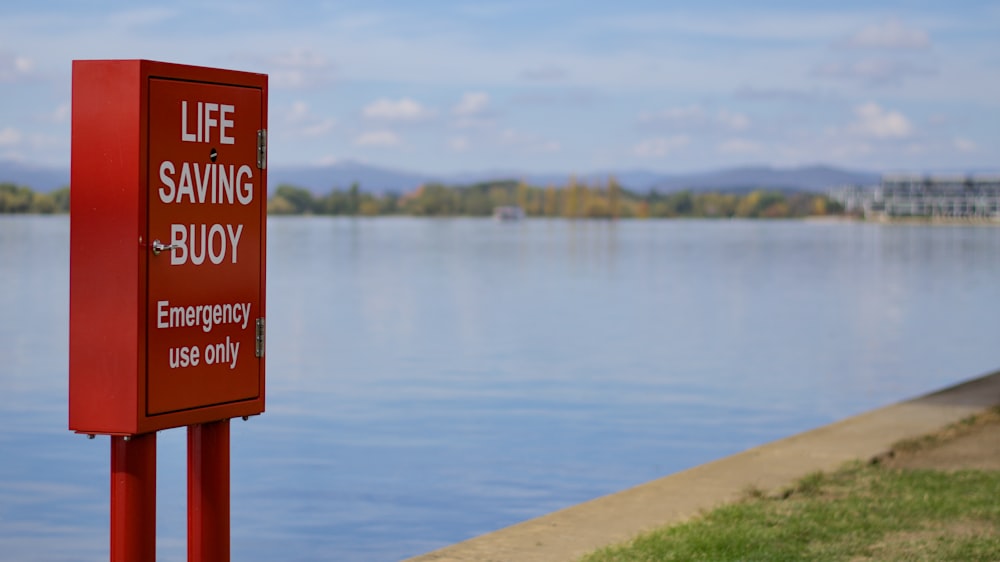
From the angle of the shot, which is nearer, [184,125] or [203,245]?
[184,125]

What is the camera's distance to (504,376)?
1705cm

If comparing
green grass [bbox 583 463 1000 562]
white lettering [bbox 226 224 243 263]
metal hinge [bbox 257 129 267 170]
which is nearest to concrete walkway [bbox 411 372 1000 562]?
green grass [bbox 583 463 1000 562]

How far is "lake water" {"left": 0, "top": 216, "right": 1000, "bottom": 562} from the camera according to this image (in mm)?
9195

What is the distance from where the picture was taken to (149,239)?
174 inches

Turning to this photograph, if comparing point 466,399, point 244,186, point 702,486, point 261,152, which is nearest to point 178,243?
point 244,186

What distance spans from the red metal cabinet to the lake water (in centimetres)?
375

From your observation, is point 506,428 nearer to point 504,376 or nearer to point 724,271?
point 504,376

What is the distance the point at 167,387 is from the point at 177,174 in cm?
70

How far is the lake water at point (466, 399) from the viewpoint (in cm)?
920

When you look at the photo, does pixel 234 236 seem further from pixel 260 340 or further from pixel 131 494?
pixel 131 494

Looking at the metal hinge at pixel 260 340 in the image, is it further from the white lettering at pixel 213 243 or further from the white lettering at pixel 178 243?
the white lettering at pixel 178 243

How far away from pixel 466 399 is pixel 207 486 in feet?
33.4

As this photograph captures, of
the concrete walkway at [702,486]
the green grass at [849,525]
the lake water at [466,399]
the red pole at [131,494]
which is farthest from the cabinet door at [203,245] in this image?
the lake water at [466,399]

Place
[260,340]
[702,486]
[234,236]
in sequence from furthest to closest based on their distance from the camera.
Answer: [702,486] < [260,340] < [234,236]
